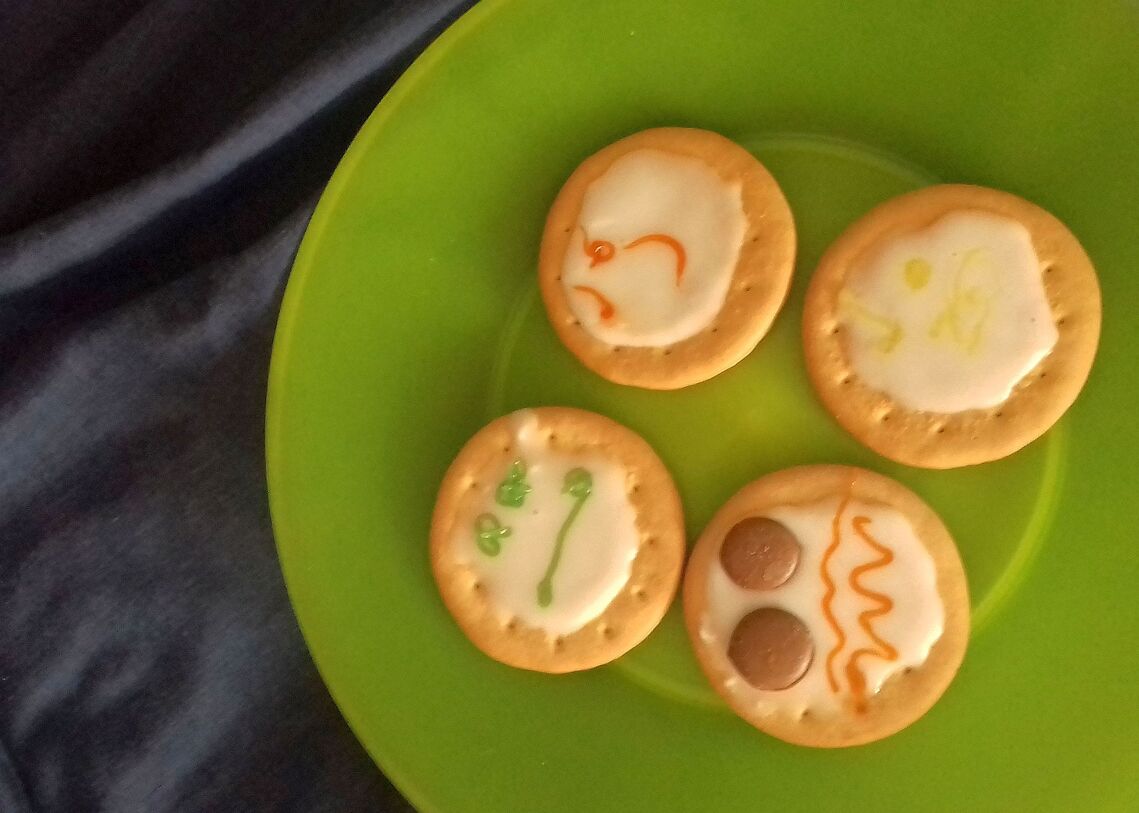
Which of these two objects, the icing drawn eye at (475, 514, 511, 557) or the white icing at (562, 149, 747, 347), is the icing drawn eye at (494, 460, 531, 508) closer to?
the icing drawn eye at (475, 514, 511, 557)

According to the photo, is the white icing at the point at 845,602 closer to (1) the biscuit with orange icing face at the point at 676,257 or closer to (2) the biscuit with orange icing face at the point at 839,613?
(2) the biscuit with orange icing face at the point at 839,613

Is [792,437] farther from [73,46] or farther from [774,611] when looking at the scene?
[73,46]

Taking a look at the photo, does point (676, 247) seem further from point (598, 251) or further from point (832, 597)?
point (832, 597)

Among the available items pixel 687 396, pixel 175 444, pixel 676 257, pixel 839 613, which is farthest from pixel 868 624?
pixel 175 444

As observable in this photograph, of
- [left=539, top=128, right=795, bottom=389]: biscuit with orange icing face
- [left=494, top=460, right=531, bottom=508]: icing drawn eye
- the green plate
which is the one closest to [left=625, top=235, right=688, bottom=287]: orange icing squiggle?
[left=539, top=128, right=795, bottom=389]: biscuit with orange icing face

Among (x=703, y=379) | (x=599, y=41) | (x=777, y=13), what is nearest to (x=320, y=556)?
(x=703, y=379)

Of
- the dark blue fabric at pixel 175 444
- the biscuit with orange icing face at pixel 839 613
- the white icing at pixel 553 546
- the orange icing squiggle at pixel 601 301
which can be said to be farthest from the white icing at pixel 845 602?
the dark blue fabric at pixel 175 444
